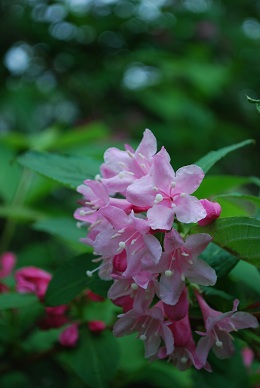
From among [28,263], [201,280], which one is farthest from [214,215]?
[28,263]

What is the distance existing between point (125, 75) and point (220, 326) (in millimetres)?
2343

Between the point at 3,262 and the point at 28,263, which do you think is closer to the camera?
the point at 3,262

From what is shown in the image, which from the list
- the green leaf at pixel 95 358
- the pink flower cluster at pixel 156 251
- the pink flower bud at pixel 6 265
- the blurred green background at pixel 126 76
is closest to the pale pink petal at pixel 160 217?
the pink flower cluster at pixel 156 251

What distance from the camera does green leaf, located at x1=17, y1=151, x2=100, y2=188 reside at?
0.89 m

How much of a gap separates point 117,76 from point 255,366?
6.19 ft

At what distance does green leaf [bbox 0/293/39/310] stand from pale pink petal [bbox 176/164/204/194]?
15.5 inches

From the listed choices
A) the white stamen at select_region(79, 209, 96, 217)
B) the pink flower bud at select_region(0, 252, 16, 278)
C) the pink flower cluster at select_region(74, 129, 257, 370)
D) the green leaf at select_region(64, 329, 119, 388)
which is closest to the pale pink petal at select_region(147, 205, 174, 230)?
the pink flower cluster at select_region(74, 129, 257, 370)

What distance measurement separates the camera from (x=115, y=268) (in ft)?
2.43

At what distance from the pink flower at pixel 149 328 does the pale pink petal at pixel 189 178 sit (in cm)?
16

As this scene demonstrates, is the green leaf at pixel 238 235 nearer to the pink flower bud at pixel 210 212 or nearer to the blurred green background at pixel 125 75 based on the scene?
the pink flower bud at pixel 210 212

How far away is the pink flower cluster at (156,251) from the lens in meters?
0.70

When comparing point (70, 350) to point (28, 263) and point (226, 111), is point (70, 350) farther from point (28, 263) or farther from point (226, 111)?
point (226, 111)

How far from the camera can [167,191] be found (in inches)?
28.9

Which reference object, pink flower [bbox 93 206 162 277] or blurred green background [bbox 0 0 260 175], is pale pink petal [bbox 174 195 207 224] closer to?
pink flower [bbox 93 206 162 277]
